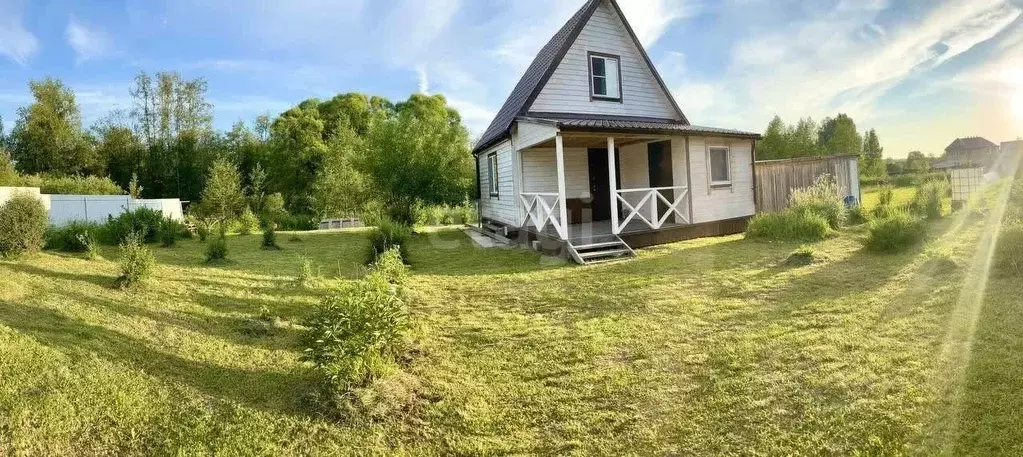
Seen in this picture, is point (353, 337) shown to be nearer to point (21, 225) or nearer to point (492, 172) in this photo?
point (21, 225)

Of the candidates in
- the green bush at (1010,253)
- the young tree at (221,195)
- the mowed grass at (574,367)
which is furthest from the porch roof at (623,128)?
the young tree at (221,195)

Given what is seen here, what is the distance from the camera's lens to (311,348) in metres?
4.16

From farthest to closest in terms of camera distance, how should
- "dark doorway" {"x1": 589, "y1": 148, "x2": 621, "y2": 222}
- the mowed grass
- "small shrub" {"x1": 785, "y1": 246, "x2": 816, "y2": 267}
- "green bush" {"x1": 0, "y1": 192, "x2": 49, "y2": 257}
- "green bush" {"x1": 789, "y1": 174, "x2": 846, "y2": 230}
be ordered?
1. "dark doorway" {"x1": 589, "y1": 148, "x2": 621, "y2": 222}
2. "green bush" {"x1": 789, "y1": 174, "x2": 846, "y2": 230}
3. "small shrub" {"x1": 785, "y1": 246, "x2": 816, "y2": 267}
4. "green bush" {"x1": 0, "y1": 192, "x2": 49, "y2": 257}
5. the mowed grass

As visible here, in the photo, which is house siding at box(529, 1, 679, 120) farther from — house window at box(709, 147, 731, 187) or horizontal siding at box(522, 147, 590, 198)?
house window at box(709, 147, 731, 187)

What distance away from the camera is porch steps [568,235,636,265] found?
977 cm

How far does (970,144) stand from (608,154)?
77372 millimetres

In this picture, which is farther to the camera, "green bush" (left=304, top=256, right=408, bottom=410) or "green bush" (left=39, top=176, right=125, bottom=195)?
"green bush" (left=39, top=176, right=125, bottom=195)

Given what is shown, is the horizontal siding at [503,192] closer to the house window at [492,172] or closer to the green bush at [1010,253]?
the house window at [492,172]

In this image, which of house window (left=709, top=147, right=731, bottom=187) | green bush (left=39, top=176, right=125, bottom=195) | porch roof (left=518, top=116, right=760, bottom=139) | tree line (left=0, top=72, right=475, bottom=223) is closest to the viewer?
porch roof (left=518, top=116, right=760, bottom=139)

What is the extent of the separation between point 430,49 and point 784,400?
43.8 feet

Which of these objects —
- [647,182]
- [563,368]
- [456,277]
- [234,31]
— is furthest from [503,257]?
[234,31]

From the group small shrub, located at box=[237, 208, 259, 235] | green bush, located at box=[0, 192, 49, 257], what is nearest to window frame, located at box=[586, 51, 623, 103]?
green bush, located at box=[0, 192, 49, 257]

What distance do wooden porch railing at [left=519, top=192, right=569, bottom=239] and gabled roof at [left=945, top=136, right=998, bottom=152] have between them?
76.1 m

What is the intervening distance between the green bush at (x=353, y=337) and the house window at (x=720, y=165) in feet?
34.4
